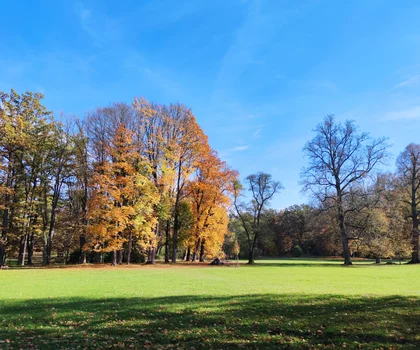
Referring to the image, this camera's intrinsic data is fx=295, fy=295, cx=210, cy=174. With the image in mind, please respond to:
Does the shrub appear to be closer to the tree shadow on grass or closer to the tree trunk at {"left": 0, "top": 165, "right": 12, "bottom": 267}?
the tree trunk at {"left": 0, "top": 165, "right": 12, "bottom": 267}

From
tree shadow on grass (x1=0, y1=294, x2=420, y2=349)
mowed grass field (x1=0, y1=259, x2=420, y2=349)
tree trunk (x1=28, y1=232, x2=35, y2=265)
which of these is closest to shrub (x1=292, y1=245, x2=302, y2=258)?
tree trunk (x1=28, y1=232, x2=35, y2=265)

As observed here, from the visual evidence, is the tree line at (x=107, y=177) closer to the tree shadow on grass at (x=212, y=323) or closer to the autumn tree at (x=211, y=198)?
the autumn tree at (x=211, y=198)

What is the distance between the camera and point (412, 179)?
3803cm

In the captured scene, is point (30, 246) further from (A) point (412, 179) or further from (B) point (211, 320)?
(A) point (412, 179)

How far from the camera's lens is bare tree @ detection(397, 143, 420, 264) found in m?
36.6

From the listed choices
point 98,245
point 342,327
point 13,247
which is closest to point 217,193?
point 98,245

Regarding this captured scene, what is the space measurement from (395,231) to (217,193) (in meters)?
22.9

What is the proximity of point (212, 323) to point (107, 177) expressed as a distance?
79.1 ft

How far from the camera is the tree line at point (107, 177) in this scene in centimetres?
2980

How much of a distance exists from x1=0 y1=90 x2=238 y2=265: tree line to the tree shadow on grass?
19396 mm

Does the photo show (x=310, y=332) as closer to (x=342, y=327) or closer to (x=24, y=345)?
(x=342, y=327)

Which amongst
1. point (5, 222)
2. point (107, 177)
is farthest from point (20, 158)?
point (107, 177)

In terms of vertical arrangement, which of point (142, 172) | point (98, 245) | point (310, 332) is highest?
point (142, 172)

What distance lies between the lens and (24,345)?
242 inches
